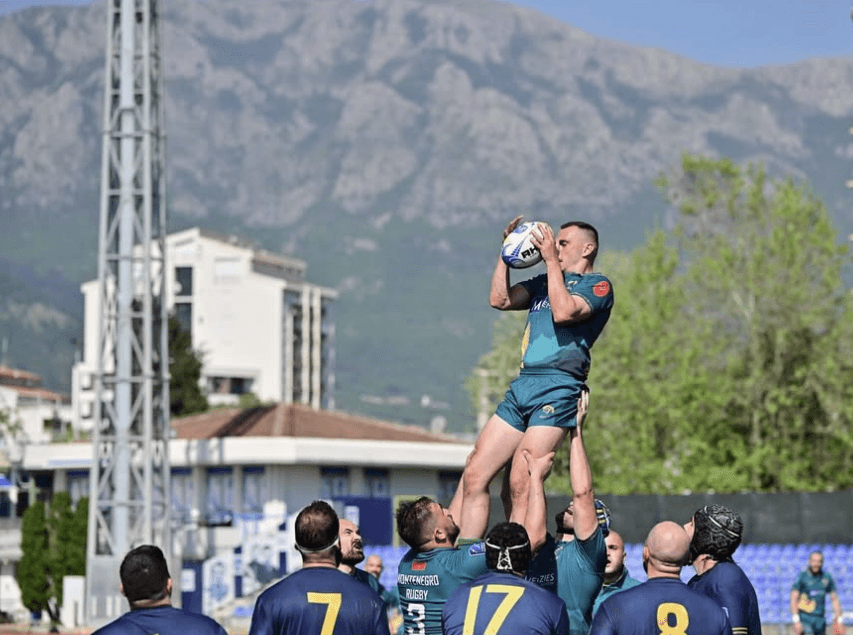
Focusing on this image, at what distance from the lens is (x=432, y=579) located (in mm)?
9172

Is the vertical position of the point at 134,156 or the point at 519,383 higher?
the point at 134,156

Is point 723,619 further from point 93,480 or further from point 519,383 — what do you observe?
point 93,480

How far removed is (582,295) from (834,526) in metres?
29.3

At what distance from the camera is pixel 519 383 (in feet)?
33.1

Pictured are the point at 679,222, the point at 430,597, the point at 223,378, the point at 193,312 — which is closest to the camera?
the point at 430,597

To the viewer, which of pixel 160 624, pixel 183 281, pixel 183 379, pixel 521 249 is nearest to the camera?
pixel 160 624


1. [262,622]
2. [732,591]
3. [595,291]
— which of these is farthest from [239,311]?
[262,622]

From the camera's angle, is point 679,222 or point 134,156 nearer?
point 134,156

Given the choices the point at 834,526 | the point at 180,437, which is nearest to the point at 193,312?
the point at 180,437

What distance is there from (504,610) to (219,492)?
5479cm

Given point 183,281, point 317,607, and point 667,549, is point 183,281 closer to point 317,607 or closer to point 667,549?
point 317,607

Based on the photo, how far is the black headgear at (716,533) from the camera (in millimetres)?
9078

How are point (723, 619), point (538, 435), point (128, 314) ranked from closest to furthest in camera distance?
point (723, 619)
point (538, 435)
point (128, 314)

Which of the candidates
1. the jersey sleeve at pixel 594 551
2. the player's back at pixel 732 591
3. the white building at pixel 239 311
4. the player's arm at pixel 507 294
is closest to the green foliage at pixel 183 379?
the white building at pixel 239 311
